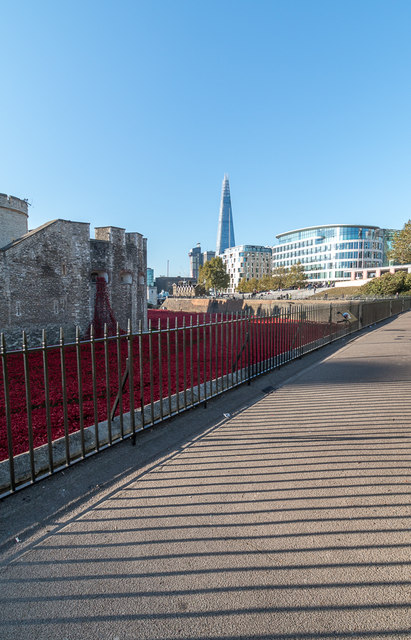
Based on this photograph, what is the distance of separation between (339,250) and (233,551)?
109206 mm

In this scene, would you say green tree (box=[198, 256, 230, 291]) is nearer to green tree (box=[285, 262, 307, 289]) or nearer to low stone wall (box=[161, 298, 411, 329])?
green tree (box=[285, 262, 307, 289])

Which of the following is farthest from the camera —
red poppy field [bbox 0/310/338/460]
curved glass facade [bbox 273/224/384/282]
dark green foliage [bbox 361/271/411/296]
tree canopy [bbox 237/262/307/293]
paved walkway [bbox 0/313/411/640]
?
curved glass facade [bbox 273/224/384/282]

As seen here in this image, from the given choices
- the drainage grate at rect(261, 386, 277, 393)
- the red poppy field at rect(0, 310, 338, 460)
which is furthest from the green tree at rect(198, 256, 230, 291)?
the drainage grate at rect(261, 386, 277, 393)

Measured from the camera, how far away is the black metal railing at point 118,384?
138 inches

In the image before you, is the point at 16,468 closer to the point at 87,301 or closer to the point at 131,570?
the point at 131,570

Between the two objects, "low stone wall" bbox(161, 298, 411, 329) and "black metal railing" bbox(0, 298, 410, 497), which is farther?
"low stone wall" bbox(161, 298, 411, 329)

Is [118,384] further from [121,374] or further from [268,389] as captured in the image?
[268,389]

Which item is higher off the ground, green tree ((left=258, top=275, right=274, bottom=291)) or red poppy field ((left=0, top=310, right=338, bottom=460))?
green tree ((left=258, top=275, right=274, bottom=291))

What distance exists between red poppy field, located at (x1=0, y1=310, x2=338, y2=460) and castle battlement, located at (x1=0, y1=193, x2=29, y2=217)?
1121cm

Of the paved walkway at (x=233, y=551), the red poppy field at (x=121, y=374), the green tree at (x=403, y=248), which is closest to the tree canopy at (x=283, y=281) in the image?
the green tree at (x=403, y=248)

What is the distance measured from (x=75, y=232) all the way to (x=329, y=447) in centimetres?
1723

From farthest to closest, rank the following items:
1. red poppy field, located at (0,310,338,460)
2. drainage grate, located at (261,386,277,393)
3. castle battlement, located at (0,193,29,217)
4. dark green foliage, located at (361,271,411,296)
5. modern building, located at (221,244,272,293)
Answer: modern building, located at (221,244,272,293), dark green foliage, located at (361,271,411,296), castle battlement, located at (0,193,29,217), drainage grate, located at (261,386,277,393), red poppy field, located at (0,310,338,460)

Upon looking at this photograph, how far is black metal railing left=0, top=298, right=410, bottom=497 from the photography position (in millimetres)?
3514

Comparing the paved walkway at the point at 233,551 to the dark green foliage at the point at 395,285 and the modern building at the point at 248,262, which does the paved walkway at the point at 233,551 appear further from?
the modern building at the point at 248,262
